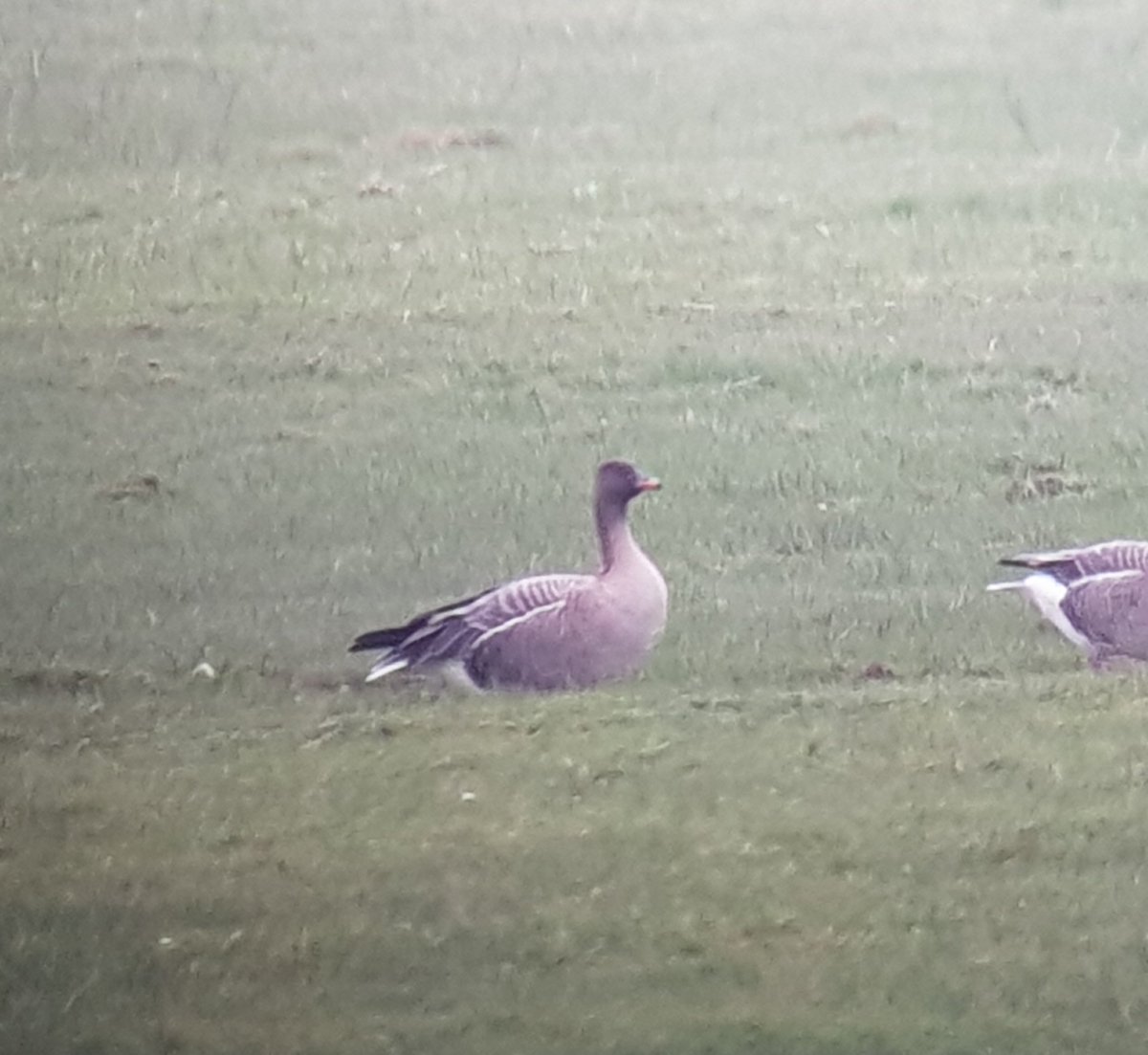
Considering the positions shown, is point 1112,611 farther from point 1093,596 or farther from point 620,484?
point 620,484

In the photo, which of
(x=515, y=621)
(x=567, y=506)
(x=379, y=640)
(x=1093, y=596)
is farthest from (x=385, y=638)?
(x=1093, y=596)

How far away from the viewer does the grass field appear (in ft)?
11.4

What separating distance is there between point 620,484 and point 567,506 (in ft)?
0.26

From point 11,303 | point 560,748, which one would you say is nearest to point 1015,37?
point 560,748

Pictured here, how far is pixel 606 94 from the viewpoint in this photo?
3668mm

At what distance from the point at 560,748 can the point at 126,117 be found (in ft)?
3.56

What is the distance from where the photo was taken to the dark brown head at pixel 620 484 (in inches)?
141

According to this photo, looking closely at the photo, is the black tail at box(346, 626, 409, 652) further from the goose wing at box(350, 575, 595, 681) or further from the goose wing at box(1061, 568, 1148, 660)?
the goose wing at box(1061, 568, 1148, 660)

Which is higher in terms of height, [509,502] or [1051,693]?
[509,502]

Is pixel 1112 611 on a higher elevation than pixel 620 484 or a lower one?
lower

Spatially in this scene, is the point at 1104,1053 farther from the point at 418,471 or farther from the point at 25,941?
the point at 25,941

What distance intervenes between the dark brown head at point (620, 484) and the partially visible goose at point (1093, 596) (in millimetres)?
503

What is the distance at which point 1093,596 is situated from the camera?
11.5 ft

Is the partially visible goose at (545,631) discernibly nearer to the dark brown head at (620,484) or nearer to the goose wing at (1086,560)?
the dark brown head at (620,484)
